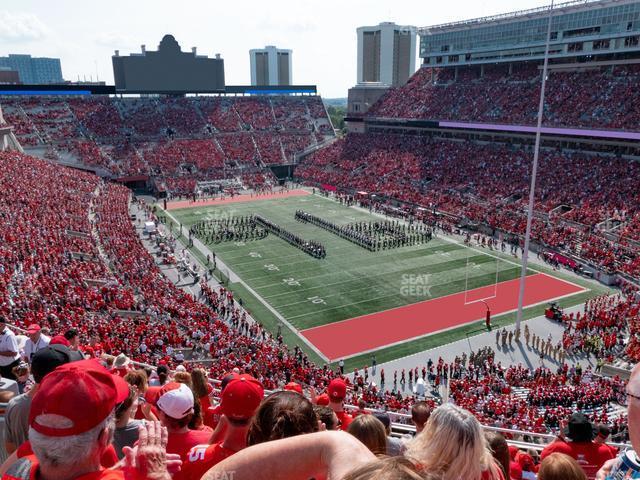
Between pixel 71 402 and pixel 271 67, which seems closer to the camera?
pixel 71 402

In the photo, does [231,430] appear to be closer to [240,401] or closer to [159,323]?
[240,401]

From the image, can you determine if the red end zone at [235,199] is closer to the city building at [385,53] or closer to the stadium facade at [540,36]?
the stadium facade at [540,36]

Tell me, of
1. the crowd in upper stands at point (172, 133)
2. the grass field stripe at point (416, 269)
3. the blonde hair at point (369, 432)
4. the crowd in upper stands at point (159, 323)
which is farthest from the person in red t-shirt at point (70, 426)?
the crowd in upper stands at point (172, 133)

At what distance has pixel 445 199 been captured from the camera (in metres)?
39.3

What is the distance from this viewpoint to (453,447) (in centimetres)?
246

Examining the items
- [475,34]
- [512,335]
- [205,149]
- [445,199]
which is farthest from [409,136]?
[512,335]

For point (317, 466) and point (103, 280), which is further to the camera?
point (103, 280)

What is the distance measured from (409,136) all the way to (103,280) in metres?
40.5

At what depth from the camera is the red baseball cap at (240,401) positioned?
3.07 metres

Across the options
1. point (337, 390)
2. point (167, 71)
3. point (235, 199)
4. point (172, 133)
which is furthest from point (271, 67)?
point (337, 390)

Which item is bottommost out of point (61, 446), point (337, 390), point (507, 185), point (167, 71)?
point (507, 185)

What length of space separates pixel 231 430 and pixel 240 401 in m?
0.17

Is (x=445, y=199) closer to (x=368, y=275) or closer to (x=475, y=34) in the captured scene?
(x=368, y=275)

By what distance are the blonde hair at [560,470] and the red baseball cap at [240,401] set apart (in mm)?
1807
